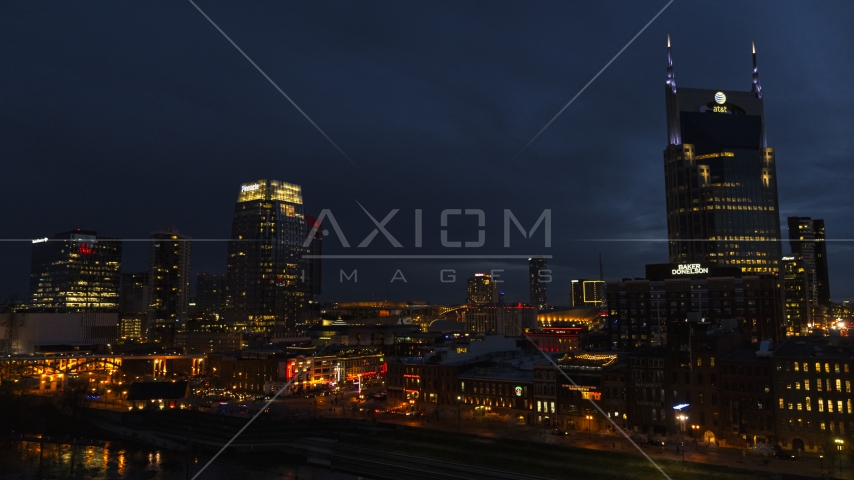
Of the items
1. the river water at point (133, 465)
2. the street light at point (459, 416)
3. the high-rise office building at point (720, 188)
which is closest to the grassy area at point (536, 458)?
the street light at point (459, 416)

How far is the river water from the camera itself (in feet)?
191

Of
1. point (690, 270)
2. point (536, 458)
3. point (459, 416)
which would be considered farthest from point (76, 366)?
point (690, 270)

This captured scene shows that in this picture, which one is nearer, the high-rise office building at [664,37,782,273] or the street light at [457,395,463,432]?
the street light at [457,395,463,432]

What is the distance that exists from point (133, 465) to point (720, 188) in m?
142

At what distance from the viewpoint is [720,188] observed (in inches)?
5915

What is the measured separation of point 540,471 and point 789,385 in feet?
86.8

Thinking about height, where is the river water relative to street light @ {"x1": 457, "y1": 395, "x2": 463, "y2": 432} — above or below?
below

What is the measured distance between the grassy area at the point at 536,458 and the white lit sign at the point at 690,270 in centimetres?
7095

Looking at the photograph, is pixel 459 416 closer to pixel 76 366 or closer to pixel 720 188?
pixel 76 366

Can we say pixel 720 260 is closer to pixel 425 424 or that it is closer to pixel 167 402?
pixel 425 424

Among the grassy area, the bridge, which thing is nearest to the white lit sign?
the grassy area

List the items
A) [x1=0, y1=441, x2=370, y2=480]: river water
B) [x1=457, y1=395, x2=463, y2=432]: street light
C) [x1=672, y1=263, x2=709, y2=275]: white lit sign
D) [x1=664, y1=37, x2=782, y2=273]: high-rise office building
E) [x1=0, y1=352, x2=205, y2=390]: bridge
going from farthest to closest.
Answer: [x1=664, y1=37, x2=782, y2=273]: high-rise office building → [x1=0, y1=352, x2=205, y2=390]: bridge → [x1=672, y1=263, x2=709, y2=275]: white lit sign → [x1=457, y1=395, x2=463, y2=432]: street light → [x1=0, y1=441, x2=370, y2=480]: river water

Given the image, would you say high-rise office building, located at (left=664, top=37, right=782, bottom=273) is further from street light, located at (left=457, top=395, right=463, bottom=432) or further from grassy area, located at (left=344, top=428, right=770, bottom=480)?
grassy area, located at (left=344, top=428, right=770, bottom=480)

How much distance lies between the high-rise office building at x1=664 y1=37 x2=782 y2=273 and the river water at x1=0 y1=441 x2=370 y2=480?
395ft
